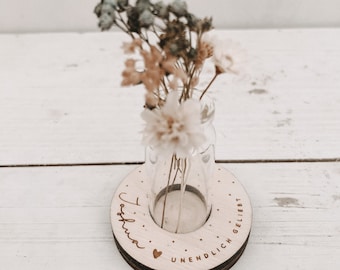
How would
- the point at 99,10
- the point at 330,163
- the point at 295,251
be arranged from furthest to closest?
the point at 330,163
the point at 295,251
the point at 99,10

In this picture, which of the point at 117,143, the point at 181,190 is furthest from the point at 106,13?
the point at 117,143

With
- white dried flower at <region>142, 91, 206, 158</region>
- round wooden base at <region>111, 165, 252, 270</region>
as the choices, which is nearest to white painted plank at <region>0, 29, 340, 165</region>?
round wooden base at <region>111, 165, 252, 270</region>

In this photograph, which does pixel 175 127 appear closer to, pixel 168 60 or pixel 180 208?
pixel 168 60

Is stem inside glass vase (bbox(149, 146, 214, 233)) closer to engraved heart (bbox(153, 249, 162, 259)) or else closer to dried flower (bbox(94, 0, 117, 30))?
engraved heart (bbox(153, 249, 162, 259))

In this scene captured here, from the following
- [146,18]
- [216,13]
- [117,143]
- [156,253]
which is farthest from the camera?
[216,13]

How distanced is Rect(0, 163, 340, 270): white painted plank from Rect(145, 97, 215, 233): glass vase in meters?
0.08

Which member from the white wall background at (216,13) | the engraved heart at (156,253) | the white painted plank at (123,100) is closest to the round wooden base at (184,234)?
the engraved heart at (156,253)

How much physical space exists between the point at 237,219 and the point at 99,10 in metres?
0.35

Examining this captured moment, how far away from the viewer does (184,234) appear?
2.17ft

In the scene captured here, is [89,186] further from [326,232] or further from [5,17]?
[5,17]

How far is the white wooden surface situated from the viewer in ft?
2.24

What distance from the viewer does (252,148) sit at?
83 cm

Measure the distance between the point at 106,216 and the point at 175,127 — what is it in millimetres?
293

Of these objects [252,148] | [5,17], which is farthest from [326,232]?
[5,17]
